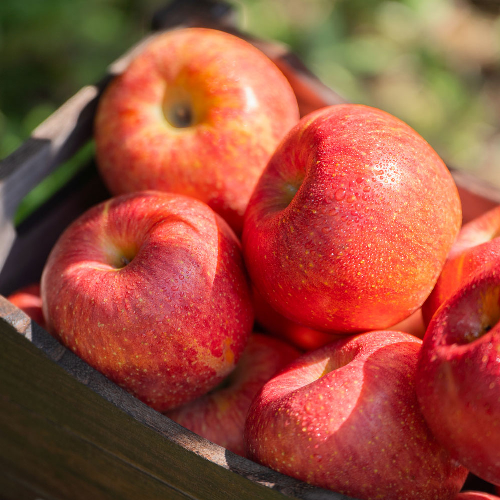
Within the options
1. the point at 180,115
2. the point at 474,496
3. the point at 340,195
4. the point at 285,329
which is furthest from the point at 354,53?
the point at 474,496

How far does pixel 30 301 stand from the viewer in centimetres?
101

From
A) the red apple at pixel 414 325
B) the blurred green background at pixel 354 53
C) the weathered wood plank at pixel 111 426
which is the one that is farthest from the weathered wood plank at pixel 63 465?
the blurred green background at pixel 354 53

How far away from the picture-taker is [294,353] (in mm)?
964

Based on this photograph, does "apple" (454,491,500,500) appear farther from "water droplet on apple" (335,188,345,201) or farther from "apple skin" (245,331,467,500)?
"water droplet on apple" (335,188,345,201)

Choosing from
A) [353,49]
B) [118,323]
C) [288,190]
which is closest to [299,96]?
[288,190]

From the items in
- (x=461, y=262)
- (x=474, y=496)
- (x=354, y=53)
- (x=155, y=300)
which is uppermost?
(x=155, y=300)

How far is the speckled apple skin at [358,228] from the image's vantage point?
2.30ft

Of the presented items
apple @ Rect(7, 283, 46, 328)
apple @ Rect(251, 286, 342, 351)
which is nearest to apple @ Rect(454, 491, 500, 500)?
apple @ Rect(251, 286, 342, 351)

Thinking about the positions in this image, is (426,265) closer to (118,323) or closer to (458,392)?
(458,392)

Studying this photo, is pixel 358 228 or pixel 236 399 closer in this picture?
pixel 358 228

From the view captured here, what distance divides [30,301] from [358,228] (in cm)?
68

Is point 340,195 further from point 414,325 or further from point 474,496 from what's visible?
point 474,496

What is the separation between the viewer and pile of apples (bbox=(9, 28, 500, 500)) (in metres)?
0.64

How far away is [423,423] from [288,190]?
407mm
